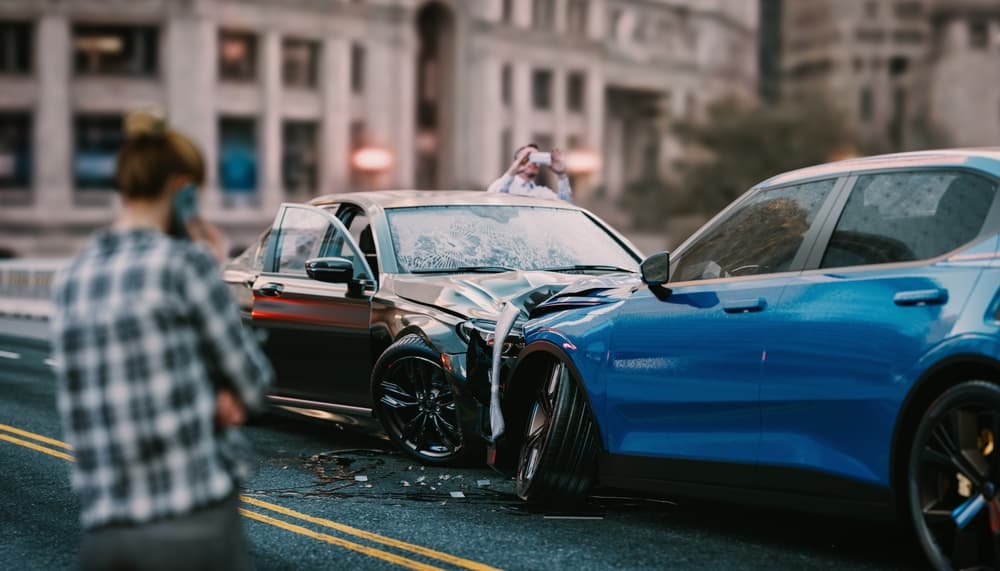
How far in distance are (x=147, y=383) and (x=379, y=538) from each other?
3962 mm

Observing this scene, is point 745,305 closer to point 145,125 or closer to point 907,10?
point 145,125

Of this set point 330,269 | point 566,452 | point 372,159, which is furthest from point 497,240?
point 372,159

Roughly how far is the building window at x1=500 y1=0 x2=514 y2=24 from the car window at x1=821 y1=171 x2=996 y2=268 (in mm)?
68968

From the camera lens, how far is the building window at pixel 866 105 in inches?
4732

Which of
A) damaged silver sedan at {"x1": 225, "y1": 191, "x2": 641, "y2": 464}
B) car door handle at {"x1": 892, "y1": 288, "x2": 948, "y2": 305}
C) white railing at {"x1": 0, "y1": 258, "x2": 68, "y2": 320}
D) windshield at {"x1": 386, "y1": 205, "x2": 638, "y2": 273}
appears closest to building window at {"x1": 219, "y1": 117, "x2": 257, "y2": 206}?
white railing at {"x1": 0, "y1": 258, "x2": 68, "y2": 320}

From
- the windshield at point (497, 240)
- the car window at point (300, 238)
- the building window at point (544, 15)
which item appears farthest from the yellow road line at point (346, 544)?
the building window at point (544, 15)

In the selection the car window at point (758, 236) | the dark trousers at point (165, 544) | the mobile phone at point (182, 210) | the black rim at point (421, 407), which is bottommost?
the black rim at point (421, 407)

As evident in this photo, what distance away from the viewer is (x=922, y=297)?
5.90 meters

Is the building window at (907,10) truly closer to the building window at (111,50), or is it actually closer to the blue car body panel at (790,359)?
the building window at (111,50)

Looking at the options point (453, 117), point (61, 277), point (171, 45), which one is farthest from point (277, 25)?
point (61, 277)

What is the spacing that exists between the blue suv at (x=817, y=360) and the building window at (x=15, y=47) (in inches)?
2104

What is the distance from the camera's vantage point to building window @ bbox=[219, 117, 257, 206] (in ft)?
202

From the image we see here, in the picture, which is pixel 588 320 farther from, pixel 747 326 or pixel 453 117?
pixel 453 117

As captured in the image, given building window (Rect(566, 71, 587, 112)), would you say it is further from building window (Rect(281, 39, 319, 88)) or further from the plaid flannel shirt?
the plaid flannel shirt
